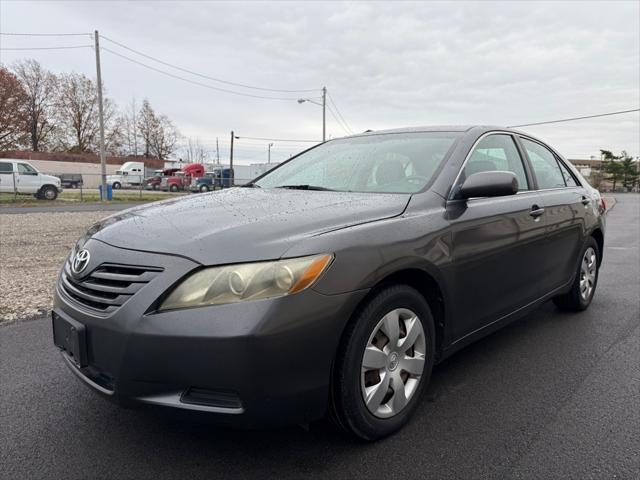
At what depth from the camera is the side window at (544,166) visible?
3.76m

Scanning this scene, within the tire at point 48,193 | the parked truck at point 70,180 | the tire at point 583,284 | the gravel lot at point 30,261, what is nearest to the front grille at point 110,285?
the gravel lot at point 30,261

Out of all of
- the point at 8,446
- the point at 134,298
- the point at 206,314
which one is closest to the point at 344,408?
the point at 206,314

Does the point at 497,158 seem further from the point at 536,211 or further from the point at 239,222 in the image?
the point at 239,222

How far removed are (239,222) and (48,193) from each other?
2276 cm

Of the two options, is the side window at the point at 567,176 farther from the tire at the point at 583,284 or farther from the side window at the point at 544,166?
the tire at the point at 583,284

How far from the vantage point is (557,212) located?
370 centimetres

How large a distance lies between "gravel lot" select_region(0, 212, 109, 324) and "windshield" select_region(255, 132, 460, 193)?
104 inches

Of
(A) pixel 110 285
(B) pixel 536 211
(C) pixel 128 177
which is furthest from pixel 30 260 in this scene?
(C) pixel 128 177

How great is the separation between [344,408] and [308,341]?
1.32 ft

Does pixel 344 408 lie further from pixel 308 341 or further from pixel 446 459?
pixel 446 459

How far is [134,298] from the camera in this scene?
1.89m

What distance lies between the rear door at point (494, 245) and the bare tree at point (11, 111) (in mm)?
64399

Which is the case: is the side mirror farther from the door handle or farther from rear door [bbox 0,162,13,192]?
rear door [bbox 0,162,13,192]

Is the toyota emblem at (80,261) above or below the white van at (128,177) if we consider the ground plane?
below
